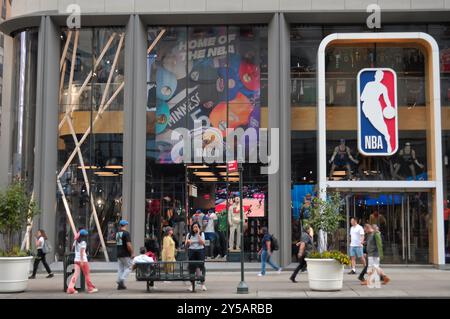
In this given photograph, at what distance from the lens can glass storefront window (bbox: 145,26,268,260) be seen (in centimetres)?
2405

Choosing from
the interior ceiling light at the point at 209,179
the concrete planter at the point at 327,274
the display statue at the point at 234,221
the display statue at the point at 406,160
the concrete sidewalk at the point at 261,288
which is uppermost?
the display statue at the point at 406,160

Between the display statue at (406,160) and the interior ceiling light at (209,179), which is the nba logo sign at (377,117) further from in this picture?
the interior ceiling light at (209,179)

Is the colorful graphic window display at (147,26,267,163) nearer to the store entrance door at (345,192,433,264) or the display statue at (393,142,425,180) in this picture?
the store entrance door at (345,192,433,264)

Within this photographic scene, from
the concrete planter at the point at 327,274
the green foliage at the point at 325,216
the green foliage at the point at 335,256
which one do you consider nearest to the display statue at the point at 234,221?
the green foliage at the point at 325,216

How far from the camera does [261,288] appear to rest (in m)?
17.6

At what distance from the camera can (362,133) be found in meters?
23.5

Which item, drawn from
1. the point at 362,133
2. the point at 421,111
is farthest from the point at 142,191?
the point at 421,111

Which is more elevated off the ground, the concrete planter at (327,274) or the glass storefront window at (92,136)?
the glass storefront window at (92,136)

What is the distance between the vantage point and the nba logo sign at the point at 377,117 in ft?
76.9

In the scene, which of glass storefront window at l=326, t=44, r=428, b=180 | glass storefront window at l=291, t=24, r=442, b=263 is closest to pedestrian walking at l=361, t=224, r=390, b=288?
glass storefront window at l=291, t=24, r=442, b=263

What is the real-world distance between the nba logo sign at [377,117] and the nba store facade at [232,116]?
0.14ft

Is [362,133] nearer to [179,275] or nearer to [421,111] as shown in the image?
[421,111]

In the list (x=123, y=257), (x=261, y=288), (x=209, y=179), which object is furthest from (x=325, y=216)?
(x=209, y=179)

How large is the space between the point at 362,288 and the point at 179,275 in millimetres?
5177
